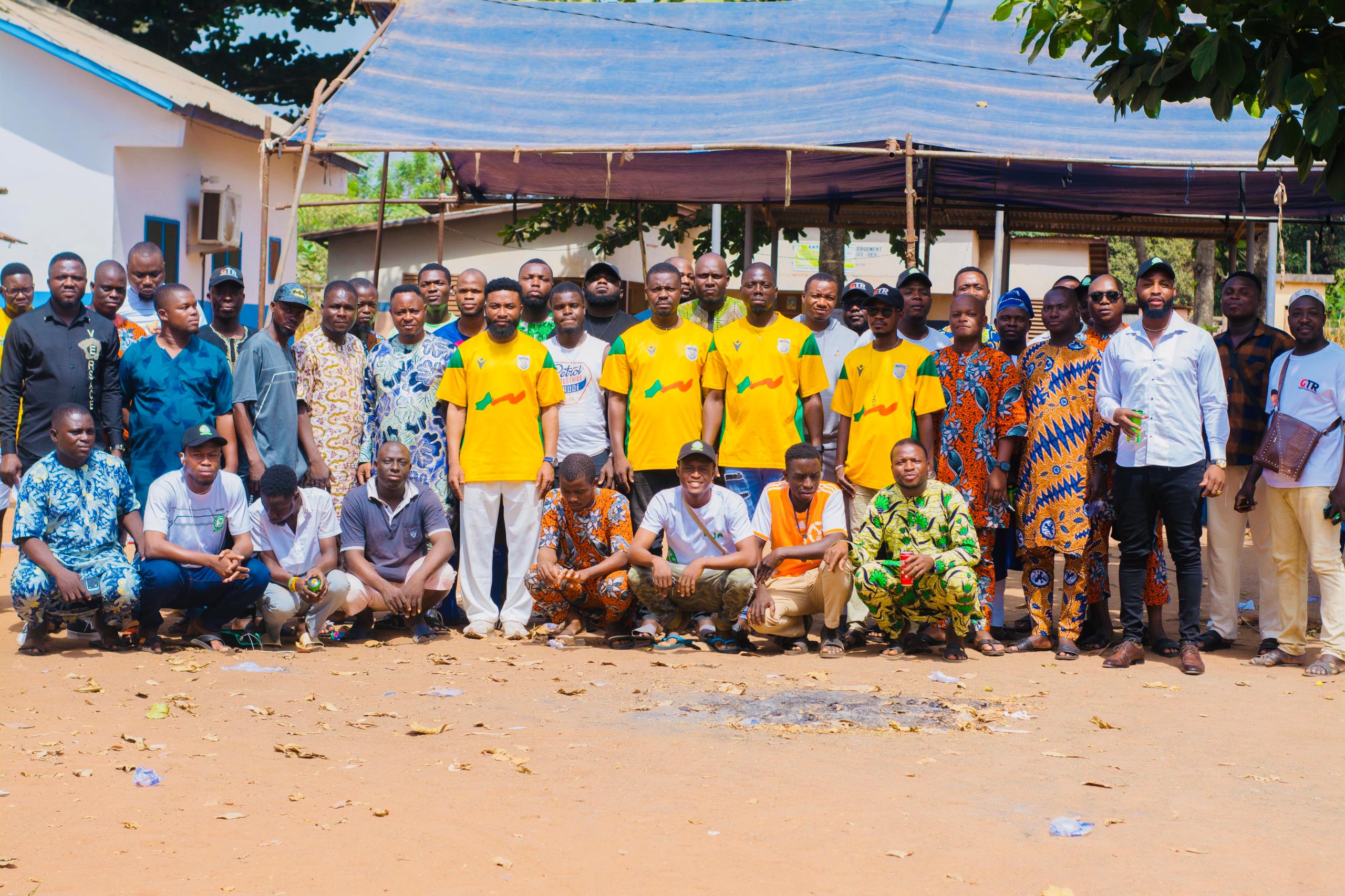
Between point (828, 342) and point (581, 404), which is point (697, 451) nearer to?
point (581, 404)

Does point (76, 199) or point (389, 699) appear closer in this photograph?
point (389, 699)

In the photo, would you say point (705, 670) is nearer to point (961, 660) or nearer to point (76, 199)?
point (961, 660)

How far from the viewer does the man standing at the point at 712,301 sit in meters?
8.70

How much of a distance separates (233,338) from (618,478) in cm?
262

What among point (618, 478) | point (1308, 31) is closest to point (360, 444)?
point (618, 478)

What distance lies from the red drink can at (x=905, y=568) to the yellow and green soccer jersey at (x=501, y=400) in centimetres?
238

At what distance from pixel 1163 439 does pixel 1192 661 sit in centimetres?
127

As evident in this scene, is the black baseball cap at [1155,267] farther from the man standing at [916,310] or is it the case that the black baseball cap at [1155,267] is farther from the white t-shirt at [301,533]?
the white t-shirt at [301,533]

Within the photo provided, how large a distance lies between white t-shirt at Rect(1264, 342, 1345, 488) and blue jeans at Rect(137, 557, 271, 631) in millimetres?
6013

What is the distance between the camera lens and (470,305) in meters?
8.67

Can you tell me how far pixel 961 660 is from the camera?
7730 mm

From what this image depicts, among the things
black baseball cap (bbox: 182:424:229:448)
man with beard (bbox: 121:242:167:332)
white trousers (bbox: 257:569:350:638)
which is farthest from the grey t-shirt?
man with beard (bbox: 121:242:167:332)

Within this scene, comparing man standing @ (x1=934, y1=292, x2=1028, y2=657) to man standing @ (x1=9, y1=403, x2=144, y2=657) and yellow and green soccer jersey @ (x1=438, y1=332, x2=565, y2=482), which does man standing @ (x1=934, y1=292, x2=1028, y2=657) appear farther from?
man standing @ (x1=9, y1=403, x2=144, y2=657)

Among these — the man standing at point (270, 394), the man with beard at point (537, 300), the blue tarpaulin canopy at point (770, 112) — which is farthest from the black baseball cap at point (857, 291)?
the man standing at point (270, 394)
